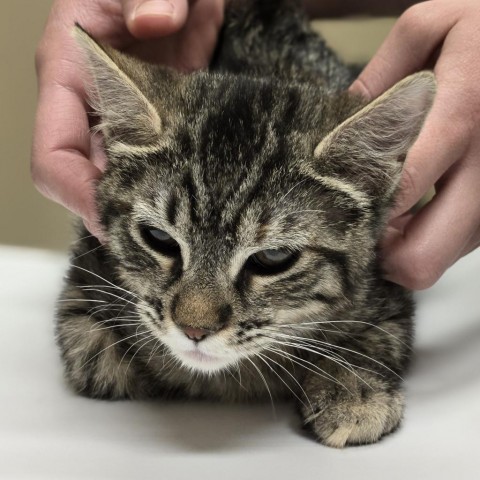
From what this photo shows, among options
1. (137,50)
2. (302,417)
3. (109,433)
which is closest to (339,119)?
(302,417)

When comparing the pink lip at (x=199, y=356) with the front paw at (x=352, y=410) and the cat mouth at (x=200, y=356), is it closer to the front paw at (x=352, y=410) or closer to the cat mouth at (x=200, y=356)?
the cat mouth at (x=200, y=356)

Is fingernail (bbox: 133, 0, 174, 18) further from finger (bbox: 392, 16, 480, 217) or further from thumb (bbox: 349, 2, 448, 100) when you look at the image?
finger (bbox: 392, 16, 480, 217)

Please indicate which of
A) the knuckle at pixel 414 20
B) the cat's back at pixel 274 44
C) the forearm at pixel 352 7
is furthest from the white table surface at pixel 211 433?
the forearm at pixel 352 7

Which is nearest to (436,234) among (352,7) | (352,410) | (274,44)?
(352,410)

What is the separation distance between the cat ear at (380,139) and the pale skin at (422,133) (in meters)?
0.11

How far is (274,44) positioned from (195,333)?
0.93 meters

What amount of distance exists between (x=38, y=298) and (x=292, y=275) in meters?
0.68

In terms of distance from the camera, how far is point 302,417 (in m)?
1.02

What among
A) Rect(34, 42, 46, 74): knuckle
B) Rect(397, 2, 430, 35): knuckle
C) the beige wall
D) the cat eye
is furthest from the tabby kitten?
the beige wall

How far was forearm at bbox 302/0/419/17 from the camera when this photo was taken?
185 cm

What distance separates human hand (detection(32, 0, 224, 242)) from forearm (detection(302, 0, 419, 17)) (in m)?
0.68

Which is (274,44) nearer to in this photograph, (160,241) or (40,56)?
(40,56)

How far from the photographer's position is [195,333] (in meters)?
0.88

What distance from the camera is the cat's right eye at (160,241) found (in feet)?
3.07
